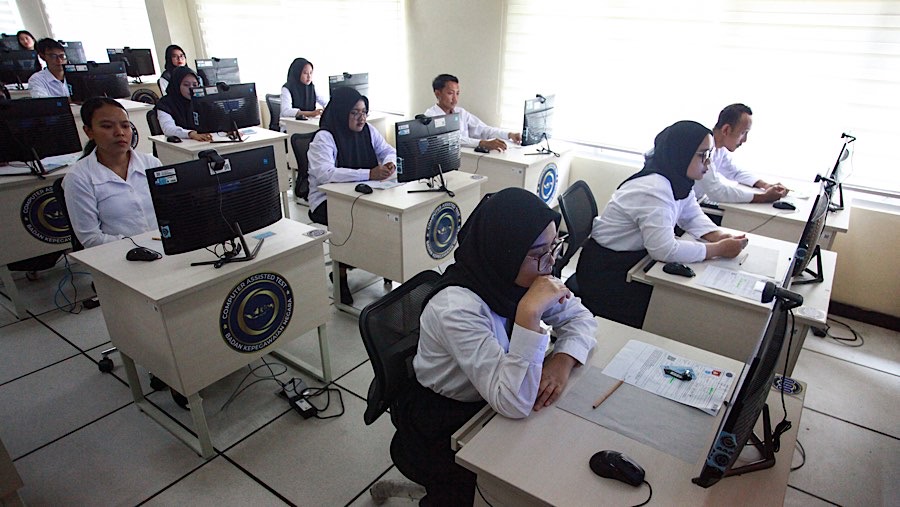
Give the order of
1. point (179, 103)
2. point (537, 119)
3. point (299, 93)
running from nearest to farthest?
point (537, 119)
point (179, 103)
point (299, 93)

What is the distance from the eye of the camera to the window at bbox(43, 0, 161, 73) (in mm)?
7332

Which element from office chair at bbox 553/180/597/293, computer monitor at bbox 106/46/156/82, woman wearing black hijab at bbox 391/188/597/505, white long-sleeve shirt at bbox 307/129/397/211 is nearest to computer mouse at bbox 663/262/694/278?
office chair at bbox 553/180/597/293

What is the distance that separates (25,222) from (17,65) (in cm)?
487

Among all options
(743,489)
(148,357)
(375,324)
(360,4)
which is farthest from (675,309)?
(360,4)

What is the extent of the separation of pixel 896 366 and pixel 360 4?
5268 millimetres

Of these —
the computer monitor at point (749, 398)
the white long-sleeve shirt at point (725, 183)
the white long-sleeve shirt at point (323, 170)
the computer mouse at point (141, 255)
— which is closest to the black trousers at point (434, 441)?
the computer monitor at point (749, 398)

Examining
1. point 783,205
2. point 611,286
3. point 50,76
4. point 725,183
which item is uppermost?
point 50,76

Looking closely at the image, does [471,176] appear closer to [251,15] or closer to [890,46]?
[890,46]

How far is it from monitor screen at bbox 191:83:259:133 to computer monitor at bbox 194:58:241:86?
1.40m

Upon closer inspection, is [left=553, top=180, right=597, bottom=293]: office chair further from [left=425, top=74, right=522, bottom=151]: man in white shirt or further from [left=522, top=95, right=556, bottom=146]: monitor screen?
[left=425, top=74, right=522, bottom=151]: man in white shirt

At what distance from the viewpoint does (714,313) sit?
2008mm

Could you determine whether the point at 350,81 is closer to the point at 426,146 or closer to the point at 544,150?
the point at 544,150

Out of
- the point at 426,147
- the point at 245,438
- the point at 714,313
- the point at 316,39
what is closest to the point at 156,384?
the point at 245,438

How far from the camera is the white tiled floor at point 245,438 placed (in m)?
1.97
